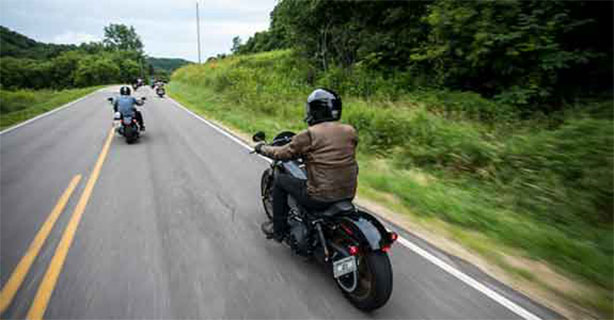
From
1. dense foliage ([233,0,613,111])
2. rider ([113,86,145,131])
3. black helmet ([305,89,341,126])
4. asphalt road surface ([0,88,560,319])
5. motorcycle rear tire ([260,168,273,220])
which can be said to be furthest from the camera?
rider ([113,86,145,131])

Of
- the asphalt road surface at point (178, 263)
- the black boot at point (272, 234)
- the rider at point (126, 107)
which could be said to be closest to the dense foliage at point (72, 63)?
the rider at point (126, 107)

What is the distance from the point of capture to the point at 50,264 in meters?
3.60

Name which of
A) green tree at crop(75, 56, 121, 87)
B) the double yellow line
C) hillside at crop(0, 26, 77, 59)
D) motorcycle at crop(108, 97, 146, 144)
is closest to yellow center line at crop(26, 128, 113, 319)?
the double yellow line

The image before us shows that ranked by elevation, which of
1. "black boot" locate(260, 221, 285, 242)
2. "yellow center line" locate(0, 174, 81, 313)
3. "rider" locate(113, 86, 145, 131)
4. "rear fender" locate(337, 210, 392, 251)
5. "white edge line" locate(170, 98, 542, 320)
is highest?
"rider" locate(113, 86, 145, 131)

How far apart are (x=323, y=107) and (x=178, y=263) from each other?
2325mm

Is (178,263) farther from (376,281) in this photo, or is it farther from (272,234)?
(376,281)

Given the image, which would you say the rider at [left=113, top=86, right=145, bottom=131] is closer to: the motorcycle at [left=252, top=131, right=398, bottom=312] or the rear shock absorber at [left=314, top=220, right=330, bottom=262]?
the motorcycle at [left=252, top=131, right=398, bottom=312]

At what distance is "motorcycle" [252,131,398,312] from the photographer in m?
2.76

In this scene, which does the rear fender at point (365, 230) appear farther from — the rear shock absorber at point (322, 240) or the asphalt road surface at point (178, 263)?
the asphalt road surface at point (178, 263)

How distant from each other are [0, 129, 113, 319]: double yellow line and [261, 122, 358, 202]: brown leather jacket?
267cm

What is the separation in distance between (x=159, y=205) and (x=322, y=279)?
3191 mm

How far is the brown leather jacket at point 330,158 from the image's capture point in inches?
123

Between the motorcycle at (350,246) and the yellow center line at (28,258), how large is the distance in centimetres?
267

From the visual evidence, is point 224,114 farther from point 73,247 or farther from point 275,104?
point 73,247
